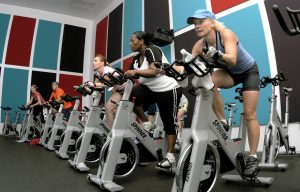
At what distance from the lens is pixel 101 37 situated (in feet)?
29.2

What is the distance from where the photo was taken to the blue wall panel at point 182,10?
5309mm

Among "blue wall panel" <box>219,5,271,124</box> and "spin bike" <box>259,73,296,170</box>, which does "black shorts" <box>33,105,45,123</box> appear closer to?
"blue wall panel" <box>219,5,271,124</box>

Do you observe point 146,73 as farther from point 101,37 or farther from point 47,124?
point 101,37

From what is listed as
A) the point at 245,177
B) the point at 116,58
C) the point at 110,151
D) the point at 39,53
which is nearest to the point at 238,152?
the point at 245,177

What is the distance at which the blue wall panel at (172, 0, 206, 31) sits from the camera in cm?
531

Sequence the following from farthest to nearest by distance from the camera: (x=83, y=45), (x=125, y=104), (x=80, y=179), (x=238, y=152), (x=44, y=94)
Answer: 1. (x=83, y=45)
2. (x=44, y=94)
3. (x=80, y=179)
4. (x=125, y=104)
5. (x=238, y=152)

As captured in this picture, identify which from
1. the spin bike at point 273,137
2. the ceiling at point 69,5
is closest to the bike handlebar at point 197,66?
the spin bike at point 273,137

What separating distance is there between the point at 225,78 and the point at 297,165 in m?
1.45

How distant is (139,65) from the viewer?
2.94 metres

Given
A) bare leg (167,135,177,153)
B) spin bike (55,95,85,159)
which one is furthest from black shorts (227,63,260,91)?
spin bike (55,95,85,159)

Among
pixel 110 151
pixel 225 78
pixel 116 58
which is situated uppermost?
pixel 116 58

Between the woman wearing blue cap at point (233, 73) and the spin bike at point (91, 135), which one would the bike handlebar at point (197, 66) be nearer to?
the woman wearing blue cap at point (233, 73)

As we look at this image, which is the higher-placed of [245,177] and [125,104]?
[125,104]

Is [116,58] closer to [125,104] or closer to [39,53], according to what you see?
[39,53]
